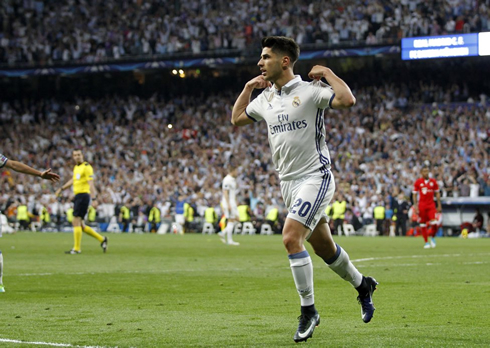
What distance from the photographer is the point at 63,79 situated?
167 ft

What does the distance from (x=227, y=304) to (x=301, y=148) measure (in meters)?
2.78

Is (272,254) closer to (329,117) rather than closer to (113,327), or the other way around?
(113,327)

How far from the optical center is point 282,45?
7.05 m

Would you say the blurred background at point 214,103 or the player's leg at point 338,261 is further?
the blurred background at point 214,103

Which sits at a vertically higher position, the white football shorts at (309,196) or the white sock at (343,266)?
the white football shorts at (309,196)

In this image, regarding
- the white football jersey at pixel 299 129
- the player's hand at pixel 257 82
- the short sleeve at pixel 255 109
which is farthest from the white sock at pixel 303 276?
the player's hand at pixel 257 82

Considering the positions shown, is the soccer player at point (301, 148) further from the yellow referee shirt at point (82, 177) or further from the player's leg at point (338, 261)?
the yellow referee shirt at point (82, 177)

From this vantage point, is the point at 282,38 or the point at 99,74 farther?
the point at 99,74

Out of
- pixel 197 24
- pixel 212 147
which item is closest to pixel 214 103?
pixel 212 147

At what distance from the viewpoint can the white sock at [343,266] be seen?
7312mm

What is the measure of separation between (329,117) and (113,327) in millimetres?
34867

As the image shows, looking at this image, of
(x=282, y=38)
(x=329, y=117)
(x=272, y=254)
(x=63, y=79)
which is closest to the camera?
(x=282, y=38)

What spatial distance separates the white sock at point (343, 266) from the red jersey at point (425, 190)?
1466cm

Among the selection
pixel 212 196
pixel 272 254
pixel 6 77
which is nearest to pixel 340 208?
pixel 212 196
